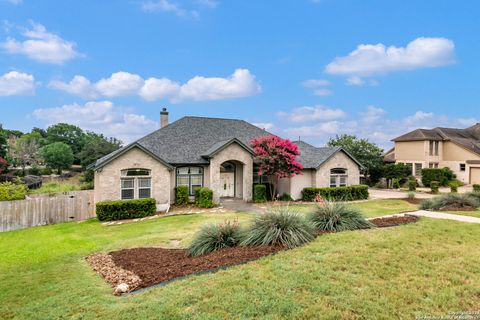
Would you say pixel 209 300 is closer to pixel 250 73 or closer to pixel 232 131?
pixel 250 73

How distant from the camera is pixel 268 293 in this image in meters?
5.11

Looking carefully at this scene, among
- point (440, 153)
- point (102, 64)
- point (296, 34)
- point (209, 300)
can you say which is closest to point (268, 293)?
point (209, 300)

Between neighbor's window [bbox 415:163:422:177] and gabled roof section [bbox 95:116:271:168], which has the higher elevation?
gabled roof section [bbox 95:116:271:168]

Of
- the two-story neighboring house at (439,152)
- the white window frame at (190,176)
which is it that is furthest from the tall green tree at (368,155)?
the white window frame at (190,176)

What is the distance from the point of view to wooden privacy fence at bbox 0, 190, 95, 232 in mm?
15398

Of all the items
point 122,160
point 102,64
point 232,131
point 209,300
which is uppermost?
point 102,64

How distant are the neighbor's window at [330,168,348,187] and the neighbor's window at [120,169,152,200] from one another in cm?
1458

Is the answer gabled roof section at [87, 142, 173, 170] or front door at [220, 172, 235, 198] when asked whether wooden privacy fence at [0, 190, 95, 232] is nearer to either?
gabled roof section at [87, 142, 173, 170]

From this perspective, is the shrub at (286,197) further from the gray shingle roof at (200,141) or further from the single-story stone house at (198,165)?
the gray shingle roof at (200,141)

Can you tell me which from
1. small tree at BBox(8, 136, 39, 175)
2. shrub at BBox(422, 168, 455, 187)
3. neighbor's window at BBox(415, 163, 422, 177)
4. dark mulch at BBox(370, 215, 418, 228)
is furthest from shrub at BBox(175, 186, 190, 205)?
small tree at BBox(8, 136, 39, 175)

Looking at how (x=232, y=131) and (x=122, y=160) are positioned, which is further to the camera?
(x=232, y=131)

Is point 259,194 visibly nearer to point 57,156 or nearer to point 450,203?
point 450,203

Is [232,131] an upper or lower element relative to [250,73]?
lower

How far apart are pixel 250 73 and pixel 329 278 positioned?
806 inches
